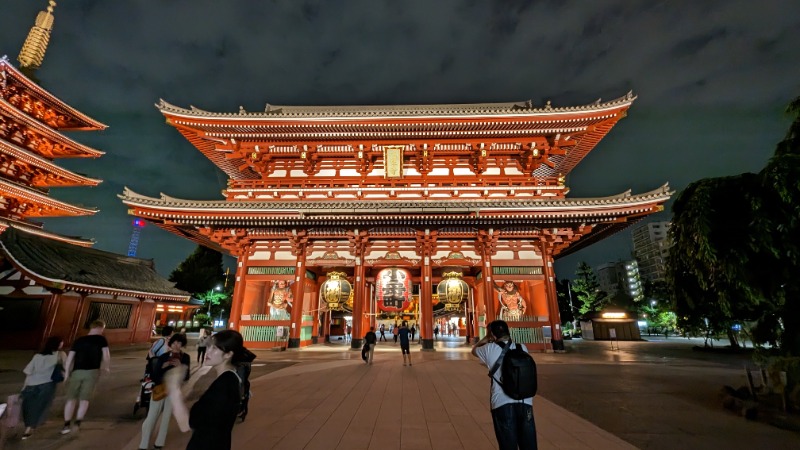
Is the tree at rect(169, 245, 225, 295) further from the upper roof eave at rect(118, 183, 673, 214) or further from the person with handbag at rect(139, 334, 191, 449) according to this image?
the person with handbag at rect(139, 334, 191, 449)

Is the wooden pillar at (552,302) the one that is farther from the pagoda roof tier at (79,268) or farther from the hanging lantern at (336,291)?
the pagoda roof tier at (79,268)

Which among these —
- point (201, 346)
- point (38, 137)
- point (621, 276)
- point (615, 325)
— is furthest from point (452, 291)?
point (621, 276)

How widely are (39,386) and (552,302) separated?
15963 mm

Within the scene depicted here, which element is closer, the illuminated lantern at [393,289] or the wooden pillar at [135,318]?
the illuminated lantern at [393,289]

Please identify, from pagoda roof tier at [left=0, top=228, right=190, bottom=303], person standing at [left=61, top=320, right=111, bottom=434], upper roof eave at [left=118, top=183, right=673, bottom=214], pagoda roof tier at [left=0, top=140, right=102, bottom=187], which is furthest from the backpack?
pagoda roof tier at [left=0, top=140, right=102, bottom=187]

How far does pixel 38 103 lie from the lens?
20.2 m

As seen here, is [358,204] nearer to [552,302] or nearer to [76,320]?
[552,302]

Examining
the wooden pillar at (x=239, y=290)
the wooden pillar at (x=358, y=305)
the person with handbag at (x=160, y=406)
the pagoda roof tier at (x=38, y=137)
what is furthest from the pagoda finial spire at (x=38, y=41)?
the person with handbag at (x=160, y=406)

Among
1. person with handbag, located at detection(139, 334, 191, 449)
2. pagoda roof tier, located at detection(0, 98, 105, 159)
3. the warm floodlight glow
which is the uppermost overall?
pagoda roof tier, located at detection(0, 98, 105, 159)

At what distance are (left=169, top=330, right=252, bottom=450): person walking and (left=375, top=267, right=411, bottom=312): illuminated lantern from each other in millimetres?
13586

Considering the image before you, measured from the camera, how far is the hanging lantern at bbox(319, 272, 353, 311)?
53.0 ft

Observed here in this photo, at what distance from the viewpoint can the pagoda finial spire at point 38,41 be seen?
70.2 feet

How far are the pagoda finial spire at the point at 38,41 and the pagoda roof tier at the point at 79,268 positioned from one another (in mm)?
14521

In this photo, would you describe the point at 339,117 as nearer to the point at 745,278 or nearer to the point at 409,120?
the point at 409,120
